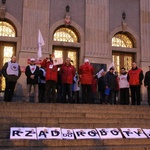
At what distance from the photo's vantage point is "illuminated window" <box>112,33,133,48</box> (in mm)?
19969

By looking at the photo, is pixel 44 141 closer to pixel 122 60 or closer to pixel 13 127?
pixel 13 127

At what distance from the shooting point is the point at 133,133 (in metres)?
9.62

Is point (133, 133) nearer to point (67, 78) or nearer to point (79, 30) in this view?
point (67, 78)

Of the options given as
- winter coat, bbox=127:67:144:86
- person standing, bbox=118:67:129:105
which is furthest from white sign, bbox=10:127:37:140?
person standing, bbox=118:67:129:105

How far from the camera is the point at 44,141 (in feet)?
27.4

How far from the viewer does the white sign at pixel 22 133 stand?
8.39 m

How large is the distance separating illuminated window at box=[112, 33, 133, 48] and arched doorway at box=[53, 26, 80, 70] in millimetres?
2533

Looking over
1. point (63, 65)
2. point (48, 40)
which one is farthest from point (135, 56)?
point (63, 65)

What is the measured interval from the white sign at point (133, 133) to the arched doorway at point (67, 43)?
9382mm

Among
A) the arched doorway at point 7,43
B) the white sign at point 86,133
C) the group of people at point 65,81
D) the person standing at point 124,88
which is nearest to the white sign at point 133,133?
the white sign at point 86,133

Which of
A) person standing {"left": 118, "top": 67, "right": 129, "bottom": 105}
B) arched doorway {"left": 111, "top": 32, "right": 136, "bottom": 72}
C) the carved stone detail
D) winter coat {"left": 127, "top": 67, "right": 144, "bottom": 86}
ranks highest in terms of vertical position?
the carved stone detail

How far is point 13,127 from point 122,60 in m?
12.2

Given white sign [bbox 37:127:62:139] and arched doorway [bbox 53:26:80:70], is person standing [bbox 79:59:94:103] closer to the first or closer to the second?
white sign [bbox 37:127:62:139]

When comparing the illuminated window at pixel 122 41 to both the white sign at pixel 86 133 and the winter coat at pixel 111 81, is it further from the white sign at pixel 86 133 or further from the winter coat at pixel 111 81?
the white sign at pixel 86 133
